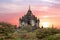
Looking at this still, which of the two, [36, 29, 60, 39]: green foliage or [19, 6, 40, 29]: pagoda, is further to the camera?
[19, 6, 40, 29]: pagoda

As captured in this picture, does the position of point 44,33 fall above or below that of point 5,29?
below

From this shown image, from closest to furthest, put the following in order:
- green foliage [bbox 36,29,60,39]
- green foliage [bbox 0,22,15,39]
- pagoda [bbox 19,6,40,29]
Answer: green foliage [bbox 36,29,60,39] < green foliage [bbox 0,22,15,39] < pagoda [bbox 19,6,40,29]

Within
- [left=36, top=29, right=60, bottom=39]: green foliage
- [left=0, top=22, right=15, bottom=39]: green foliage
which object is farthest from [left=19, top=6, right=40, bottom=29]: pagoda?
[left=36, top=29, right=60, bottom=39]: green foliage

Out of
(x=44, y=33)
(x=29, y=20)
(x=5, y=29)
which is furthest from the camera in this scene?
(x=29, y=20)

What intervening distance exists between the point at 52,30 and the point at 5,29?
203 inches

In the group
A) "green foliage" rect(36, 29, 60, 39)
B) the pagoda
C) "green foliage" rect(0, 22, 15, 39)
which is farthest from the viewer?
the pagoda

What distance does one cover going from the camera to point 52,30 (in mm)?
24141

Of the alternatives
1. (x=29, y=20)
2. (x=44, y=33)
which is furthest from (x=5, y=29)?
(x=29, y=20)

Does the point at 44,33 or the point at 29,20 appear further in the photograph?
the point at 29,20

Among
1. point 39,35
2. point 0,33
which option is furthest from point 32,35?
point 0,33

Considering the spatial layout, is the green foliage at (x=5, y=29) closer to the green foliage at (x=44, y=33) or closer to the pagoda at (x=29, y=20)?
the green foliage at (x=44, y=33)

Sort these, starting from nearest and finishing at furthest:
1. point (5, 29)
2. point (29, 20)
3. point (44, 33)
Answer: point (44, 33)
point (5, 29)
point (29, 20)

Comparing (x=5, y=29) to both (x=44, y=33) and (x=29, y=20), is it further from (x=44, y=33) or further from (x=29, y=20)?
(x=29, y=20)

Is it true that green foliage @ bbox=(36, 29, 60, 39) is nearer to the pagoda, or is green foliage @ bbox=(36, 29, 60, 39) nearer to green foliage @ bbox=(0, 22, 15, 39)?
green foliage @ bbox=(0, 22, 15, 39)
